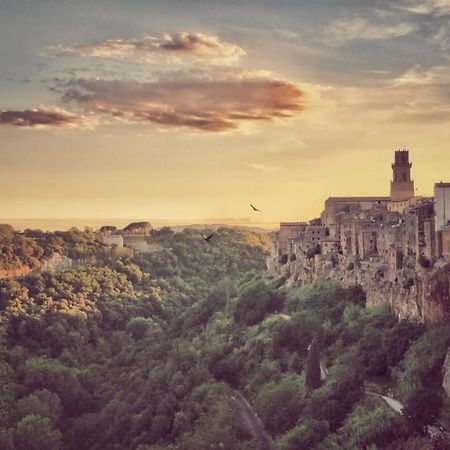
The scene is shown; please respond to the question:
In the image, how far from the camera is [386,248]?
38.7 metres

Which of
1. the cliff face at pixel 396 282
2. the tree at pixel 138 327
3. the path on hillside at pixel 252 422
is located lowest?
the path on hillside at pixel 252 422

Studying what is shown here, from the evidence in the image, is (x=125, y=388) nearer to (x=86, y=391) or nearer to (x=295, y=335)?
(x=86, y=391)

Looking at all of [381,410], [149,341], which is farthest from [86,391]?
[381,410]

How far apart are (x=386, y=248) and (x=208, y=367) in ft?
39.5

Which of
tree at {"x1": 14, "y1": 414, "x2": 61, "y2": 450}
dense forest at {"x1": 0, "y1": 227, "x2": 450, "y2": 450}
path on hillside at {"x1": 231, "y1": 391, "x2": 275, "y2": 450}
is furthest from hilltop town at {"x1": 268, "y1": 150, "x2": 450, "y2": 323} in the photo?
tree at {"x1": 14, "y1": 414, "x2": 61, "y2": 450}

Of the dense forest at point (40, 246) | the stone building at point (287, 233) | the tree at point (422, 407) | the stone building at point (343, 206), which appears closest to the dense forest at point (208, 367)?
the tree at point (422, 407)

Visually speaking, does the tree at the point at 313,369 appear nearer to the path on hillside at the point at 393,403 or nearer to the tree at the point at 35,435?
the path on hillside at the point at 393,403

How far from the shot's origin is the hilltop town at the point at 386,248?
32.0 meters

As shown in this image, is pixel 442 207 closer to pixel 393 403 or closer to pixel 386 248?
pixel 386 248

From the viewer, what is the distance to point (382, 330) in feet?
111

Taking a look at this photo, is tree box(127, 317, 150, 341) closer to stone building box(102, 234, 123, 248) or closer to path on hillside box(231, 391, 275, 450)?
path on hillside box(231, 391, 275, 450)

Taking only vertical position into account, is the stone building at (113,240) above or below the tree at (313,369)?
above

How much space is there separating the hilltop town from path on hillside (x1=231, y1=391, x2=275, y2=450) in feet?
25.0

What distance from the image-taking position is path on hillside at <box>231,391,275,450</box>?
33406 mm
